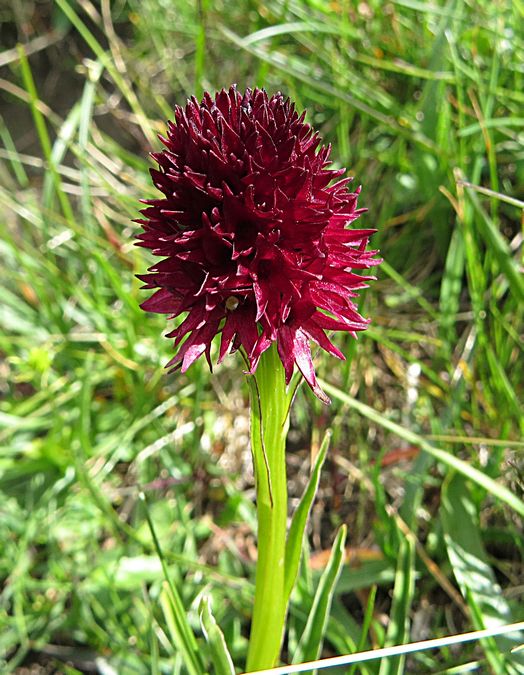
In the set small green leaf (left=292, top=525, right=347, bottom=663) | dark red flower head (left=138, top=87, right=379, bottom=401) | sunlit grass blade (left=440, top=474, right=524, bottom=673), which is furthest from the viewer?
sunlit grass blade (left=440, top=474, right=524, bottom=673)

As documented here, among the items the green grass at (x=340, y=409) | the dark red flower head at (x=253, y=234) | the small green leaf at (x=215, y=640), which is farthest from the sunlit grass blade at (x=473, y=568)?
the dark red flower head at (x=253, y=234)

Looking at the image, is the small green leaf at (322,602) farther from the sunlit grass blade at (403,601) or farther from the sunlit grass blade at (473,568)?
the sunlit grass blade at (473,568)

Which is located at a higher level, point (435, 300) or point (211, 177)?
point (435, 300)

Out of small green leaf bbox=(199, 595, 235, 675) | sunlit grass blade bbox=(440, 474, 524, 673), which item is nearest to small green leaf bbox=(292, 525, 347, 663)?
small green leaf bbox=(199, 595, 235, 675)

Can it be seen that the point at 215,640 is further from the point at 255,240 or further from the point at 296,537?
the point at 255,240

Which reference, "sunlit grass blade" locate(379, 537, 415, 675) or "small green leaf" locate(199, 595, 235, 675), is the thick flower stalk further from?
"sunlit grass blade" locate(379, 537, 415, 675)

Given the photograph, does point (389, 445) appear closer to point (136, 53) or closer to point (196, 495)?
point (196, 495)

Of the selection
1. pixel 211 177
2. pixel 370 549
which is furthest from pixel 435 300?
pixel 211 177
